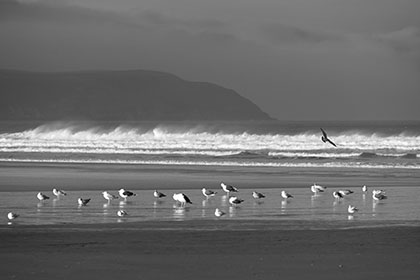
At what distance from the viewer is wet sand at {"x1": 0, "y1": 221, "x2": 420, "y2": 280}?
33.0ft

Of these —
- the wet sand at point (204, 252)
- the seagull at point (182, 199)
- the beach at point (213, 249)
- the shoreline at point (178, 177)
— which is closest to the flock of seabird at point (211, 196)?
the seagull at point (182, 199)

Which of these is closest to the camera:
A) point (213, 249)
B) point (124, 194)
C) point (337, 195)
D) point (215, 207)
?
point (213, 249)

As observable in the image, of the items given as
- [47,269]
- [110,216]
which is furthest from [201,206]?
[47,269]

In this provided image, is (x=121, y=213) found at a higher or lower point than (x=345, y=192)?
lower

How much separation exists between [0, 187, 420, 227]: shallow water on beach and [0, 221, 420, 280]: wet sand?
4.63ft

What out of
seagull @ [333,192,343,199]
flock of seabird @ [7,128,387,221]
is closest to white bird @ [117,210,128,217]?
flock of seabird @ [7,128,387,221]

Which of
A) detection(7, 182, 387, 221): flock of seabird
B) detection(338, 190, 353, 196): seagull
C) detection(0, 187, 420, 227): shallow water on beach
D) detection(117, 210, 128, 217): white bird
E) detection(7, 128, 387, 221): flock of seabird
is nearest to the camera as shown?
detection(0, 187, 420, 227): shallow water on beach

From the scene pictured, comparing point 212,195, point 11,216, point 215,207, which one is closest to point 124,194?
point 212,195

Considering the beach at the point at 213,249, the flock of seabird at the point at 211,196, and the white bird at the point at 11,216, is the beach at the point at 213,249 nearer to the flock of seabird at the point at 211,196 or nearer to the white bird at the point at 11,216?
the white bird at the point at 11,216

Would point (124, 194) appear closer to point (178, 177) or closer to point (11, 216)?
point (11, 216)

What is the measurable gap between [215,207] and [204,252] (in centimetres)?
698

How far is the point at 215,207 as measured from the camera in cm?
1847

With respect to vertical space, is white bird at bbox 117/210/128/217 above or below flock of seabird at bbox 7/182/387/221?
below

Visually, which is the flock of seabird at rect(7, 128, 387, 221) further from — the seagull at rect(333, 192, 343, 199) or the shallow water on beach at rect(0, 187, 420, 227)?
the shallow water on beach at rect(0, 187, 420, 227)
